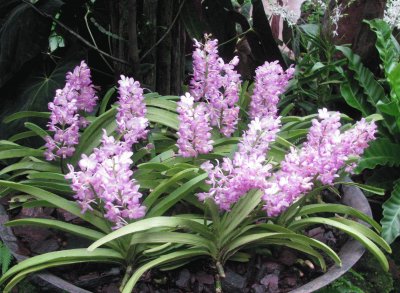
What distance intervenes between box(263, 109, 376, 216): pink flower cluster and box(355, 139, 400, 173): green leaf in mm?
725

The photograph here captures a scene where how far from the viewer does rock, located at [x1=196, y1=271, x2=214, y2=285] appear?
1429 millimetres

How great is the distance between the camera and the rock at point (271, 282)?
55.9 inches

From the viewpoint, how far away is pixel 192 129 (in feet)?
4.47

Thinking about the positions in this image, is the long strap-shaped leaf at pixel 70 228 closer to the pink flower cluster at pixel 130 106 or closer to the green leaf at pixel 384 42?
the pink flower cluster at pixel 130 106

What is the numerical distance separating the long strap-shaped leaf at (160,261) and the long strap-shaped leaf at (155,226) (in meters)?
0.05

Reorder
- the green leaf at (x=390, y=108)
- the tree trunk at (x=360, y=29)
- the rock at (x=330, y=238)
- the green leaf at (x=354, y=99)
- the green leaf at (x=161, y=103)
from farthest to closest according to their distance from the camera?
the tree trunk at (x=360, y=29) → the green leaf at (x=354, y=99) → the green leaf at (x=390, y=108) → the green leaf at (x=161, y=103) → the rock at (x=330, y=238)

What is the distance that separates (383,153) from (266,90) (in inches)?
26.2

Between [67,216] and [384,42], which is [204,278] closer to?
[67,216]

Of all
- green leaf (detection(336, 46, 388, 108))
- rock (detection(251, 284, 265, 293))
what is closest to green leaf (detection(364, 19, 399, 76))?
green leaf (detection(336, 46, 388, 108))

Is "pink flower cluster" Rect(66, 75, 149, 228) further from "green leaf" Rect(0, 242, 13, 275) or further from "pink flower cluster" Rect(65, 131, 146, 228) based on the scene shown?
"green leaf" Rect(0, 242, 13, 275)

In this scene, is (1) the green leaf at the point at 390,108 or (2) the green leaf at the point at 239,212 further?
(1) the green leaf at the point at 390,108

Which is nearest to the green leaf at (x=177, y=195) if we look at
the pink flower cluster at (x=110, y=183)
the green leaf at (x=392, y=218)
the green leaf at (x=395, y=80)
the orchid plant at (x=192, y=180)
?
the orchid plant at (x=192, y=180)

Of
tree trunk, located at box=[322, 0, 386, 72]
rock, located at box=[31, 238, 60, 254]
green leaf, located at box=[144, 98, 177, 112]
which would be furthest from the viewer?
tree trunk, located at box=[322, 0, 386, 72]

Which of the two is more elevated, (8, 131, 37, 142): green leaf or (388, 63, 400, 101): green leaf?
(388, 63, 400, 101): green leaf
